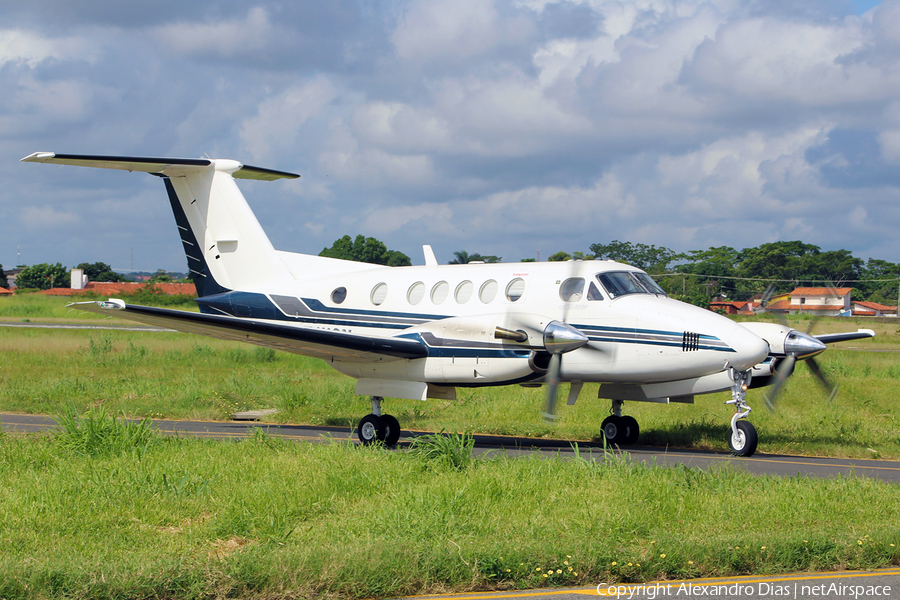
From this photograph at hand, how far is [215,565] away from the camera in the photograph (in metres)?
6.11

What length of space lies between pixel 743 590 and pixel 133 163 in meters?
15.1

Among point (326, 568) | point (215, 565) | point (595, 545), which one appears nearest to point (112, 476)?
point (215, 565)

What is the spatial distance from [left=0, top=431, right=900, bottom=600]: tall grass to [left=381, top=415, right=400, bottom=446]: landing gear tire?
4066 millimetres

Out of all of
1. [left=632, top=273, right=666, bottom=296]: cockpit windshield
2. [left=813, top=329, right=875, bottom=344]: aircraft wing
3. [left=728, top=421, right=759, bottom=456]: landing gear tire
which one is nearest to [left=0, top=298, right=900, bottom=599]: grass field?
[left=728, top=421, right=759, bottom=456]: landing gear tire

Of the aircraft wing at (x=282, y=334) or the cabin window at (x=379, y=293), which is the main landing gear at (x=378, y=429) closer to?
the aircraft wing at (x=282, y=334)

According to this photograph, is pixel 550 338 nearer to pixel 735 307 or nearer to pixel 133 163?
pixel 133 163

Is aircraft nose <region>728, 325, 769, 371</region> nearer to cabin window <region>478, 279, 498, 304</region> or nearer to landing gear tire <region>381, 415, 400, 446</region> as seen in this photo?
cabin window <region>478, 279, 498, 304</region>

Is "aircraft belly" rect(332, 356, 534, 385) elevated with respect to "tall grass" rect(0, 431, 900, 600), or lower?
elevated

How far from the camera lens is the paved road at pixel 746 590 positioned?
5871mm

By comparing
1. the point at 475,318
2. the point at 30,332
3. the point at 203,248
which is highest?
the point at 203,248

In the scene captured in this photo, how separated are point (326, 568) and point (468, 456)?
413 cm

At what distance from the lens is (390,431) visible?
14.5 metres

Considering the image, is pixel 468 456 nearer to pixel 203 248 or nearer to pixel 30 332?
pixel 203 248

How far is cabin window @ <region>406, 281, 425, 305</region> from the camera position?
15.3m
